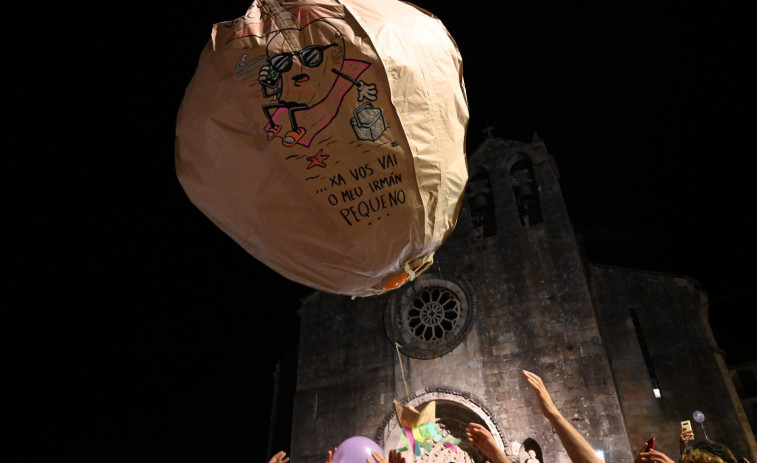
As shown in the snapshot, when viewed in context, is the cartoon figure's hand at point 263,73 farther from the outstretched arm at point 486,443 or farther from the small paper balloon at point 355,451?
the small paper balloon at point 355,451

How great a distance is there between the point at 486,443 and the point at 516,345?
7.35 metres

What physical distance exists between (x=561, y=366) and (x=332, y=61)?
27.2ft

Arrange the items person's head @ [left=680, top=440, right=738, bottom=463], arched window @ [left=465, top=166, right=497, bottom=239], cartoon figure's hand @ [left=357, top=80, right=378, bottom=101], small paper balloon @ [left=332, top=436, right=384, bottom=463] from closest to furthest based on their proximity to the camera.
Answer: cartoon figure's hand @ [left=357, top=80, right=378, bottom=101], person's head @ [left=680, top=440, right=738, bottom=463], small paper balloon @ [left=332, top=436, right=384, bottom=463], arched window @ [left=465, top=166, right=497, bottom=239]

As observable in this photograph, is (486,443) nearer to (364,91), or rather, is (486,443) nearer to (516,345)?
(364,91)

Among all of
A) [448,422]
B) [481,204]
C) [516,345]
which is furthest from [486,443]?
[481,204]

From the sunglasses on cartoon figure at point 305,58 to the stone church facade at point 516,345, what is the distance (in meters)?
6.92

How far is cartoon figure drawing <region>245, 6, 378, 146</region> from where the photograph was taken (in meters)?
2.11

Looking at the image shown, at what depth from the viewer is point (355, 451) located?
4887 millimetres

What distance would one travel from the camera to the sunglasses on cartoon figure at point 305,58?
213cm

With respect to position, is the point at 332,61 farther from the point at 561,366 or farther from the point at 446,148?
the point at 561,366

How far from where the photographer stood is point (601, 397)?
8.29m

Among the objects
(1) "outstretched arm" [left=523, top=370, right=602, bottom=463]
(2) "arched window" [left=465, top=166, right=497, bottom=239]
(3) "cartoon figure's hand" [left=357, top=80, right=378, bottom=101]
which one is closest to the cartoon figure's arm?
(3) "cartoon figure's hand" [left=357, top=80, right=378, bottom=101]

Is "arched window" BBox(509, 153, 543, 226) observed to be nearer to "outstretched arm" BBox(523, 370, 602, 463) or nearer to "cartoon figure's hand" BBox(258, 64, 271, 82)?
"outstretched arm" BBox(523, 370, 602, 463)

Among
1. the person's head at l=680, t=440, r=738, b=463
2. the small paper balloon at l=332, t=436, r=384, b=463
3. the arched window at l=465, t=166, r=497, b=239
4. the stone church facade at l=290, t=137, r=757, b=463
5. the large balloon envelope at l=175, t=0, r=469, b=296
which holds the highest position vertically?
the arched window at l=465, t=166, r=497, b=239
